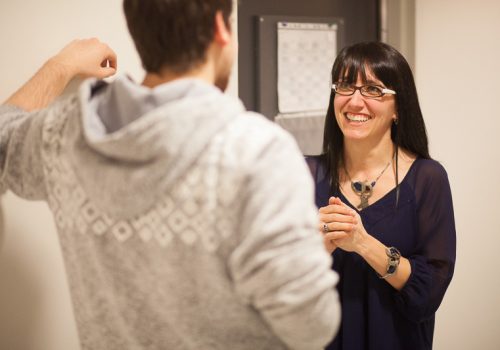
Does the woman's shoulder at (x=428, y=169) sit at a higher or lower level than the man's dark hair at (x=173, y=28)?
lower

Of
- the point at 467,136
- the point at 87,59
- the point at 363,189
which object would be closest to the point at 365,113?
the point at 363,189

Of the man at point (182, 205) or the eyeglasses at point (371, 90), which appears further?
the eyeglasses at point (371, 90)

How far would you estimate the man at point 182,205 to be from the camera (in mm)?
720

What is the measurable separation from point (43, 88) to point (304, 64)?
1344 mm

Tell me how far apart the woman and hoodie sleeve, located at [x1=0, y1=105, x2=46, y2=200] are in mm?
756

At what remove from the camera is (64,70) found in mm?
1216

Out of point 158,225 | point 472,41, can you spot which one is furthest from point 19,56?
point 472,41

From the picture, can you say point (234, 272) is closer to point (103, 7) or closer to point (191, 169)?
point (191, 169)

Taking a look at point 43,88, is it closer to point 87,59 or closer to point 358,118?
point 87,59

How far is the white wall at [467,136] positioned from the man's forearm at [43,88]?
1.63 m

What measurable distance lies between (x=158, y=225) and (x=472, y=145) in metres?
2.07

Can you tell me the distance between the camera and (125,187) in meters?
0.76

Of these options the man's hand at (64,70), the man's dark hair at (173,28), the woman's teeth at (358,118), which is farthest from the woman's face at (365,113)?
the man's dark hair at (173,28)

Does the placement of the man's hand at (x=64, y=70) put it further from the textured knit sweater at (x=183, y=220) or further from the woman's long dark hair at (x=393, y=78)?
the woman's long dark hair at (x=393, y=78)
